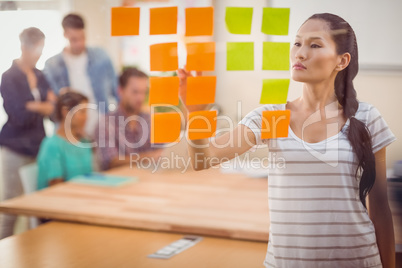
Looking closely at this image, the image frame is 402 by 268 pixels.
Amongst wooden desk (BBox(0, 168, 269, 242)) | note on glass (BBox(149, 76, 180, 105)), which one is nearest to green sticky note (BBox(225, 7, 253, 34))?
note on glass (BBox(149, 76, 180, 105))

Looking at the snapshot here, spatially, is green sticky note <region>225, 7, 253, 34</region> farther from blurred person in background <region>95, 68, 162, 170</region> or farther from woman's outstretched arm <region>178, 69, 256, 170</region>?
blurred person in background <region>95, 68, 162, 170</region>

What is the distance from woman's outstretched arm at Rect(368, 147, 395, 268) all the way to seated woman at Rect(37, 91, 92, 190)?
1.29 m

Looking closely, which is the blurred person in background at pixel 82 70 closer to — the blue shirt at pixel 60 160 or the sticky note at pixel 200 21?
the blue shirt at pixel 60 160

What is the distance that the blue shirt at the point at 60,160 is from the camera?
1.97 m

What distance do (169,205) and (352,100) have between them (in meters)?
0.94

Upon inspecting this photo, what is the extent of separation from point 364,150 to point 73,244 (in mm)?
904

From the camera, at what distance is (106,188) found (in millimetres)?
1930

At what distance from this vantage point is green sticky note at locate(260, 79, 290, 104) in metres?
0.88

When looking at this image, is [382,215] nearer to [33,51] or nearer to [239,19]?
[239,19]

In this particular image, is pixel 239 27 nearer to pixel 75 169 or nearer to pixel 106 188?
pixel 106 188

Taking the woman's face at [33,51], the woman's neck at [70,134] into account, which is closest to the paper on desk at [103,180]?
the woman's neck at [70,134]

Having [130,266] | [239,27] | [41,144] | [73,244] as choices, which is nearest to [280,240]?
[239,27]

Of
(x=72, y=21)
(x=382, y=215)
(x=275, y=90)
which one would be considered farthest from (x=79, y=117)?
(x=382, y=215)

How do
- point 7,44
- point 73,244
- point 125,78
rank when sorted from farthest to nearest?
point 125,78 → point 73,244 → point 7,44
